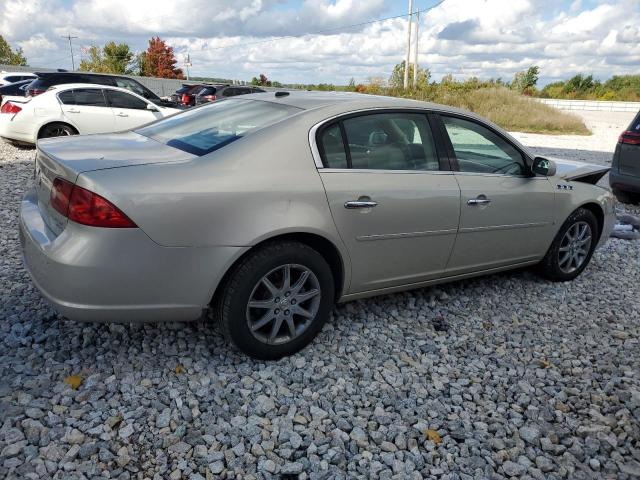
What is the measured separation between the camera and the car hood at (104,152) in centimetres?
269

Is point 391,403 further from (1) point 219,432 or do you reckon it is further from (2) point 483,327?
(2) point 483,327

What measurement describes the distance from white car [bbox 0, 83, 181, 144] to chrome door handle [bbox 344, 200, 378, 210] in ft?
24.2

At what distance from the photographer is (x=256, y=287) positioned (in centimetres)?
290

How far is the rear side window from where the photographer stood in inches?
400

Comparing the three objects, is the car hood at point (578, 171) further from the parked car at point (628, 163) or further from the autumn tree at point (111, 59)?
the autumn tree at point (111, 59)

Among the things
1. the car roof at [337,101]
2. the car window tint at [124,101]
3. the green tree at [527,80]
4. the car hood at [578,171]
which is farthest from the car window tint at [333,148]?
the green tree at [527,80]

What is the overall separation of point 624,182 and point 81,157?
7651 mm

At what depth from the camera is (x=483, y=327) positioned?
3818 millimetres

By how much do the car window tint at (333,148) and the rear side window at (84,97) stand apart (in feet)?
28.8

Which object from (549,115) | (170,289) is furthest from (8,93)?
(549,115)

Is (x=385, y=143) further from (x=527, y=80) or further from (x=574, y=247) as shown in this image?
(x=527, y=80)

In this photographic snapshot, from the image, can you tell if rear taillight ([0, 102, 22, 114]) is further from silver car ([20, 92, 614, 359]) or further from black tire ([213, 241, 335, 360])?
black tire ([213, 241, 335, 360])

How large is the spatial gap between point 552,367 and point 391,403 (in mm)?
1203

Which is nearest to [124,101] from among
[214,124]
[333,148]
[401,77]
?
[214,124]
